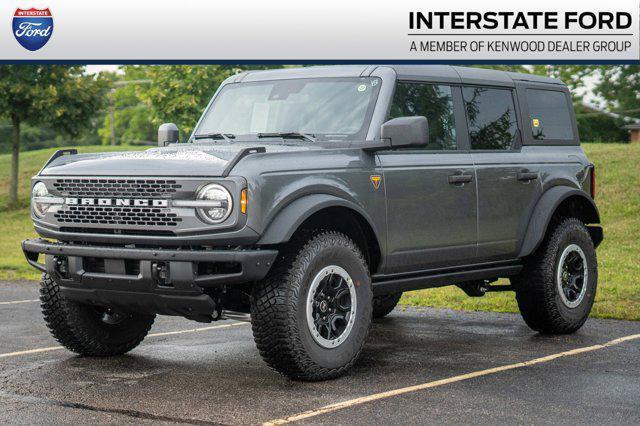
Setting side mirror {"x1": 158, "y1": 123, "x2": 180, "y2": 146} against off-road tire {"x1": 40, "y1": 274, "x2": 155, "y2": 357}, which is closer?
off-road tire {"x1": 40, "y1": 274, "x2": 155, "y2": 357}

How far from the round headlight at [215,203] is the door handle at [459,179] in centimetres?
226

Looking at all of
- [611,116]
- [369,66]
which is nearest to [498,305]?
[369,66]

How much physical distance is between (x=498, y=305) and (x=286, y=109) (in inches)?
183

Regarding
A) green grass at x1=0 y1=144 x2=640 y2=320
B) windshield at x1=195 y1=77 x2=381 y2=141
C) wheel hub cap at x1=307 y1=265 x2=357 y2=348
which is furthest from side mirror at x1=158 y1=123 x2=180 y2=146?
green grass at x1=0 y1=144 x2=640 y2=320

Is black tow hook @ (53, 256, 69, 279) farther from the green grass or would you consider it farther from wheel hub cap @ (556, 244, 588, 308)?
the green grass

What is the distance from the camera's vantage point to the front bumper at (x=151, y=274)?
673cm

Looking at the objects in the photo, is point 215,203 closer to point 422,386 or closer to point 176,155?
point 176,155

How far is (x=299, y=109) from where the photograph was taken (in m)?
8.34

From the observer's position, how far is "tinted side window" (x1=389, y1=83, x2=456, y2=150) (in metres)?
8.29

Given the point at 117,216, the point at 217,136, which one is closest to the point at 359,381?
the point at 117,216

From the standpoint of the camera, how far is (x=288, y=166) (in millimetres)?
7055

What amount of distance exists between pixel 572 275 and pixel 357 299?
3.07 m

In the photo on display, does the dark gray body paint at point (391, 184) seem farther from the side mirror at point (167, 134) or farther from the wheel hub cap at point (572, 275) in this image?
the side mirror at point (167, 134)

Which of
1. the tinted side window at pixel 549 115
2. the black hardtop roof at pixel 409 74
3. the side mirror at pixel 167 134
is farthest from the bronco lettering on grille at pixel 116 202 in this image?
the tinted side window at pixel 549 115
